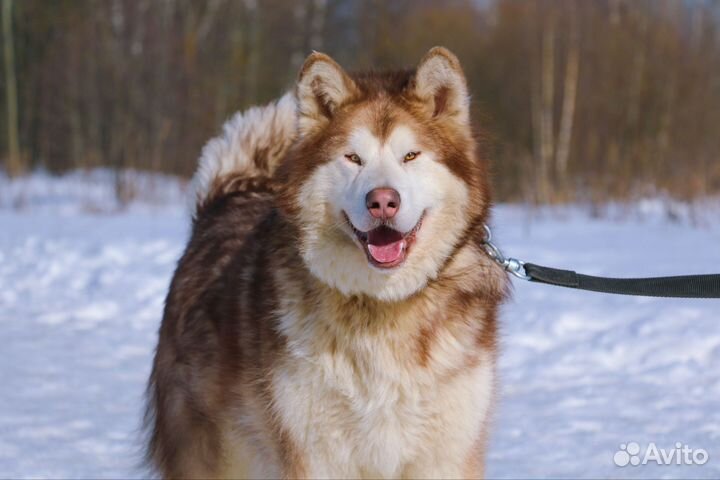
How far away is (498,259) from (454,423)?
53 cm

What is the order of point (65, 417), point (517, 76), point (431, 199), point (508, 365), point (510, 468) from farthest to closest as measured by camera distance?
point (517, 76), point (508, 365), point (65, 417), point (510, 468), point (431, 199)

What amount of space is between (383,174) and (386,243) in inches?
7.6

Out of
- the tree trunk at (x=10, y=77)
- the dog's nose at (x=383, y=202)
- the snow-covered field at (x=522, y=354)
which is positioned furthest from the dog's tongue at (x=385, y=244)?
the tree trunk at (x=10, y=77)

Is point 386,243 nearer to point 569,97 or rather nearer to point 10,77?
point 569,97

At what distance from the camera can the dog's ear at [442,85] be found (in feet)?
8.33

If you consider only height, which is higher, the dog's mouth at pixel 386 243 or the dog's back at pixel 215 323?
the dog's mouth at pixel 386 243

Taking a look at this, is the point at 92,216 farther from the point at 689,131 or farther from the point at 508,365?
the point at 689,131

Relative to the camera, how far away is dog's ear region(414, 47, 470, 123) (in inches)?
100.0

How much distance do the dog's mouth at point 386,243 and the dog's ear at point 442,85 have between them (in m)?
0.36

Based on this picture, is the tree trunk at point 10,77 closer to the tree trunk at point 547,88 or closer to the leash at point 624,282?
the tree trunk at point 547,88

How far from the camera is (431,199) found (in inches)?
96.5

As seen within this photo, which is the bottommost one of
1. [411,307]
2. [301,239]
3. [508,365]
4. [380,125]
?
[508,365]

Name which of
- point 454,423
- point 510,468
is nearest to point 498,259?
point 454,423

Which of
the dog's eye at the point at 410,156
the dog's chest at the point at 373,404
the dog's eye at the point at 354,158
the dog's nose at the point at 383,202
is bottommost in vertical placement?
the dog's chest at the point at 373,404
